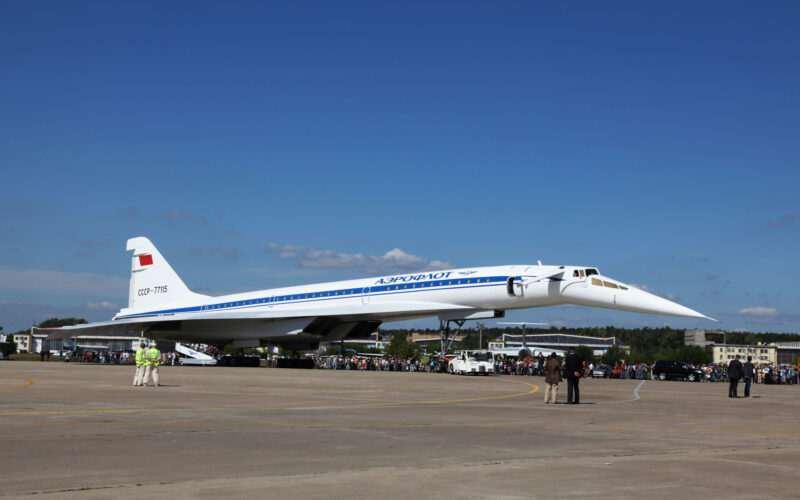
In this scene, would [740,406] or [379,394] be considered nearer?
[740,406]

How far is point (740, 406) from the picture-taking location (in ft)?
49.3

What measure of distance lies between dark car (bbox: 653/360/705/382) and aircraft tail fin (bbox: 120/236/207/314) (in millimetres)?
22631

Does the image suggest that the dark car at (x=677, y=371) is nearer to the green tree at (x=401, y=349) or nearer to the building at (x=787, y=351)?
the green tree at (x=401, y=349)

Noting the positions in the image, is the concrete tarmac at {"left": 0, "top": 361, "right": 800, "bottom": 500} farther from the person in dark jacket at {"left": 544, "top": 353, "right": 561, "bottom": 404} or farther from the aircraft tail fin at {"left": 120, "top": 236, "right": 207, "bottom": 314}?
the aircraft tail fin at {"left": 120, "top": 236, "right": 207, "bottom": 314}

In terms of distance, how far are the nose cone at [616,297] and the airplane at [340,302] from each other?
1.3 inches

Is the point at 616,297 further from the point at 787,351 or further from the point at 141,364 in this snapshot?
the point at 787,351

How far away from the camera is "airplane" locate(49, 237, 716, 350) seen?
87.2 feet

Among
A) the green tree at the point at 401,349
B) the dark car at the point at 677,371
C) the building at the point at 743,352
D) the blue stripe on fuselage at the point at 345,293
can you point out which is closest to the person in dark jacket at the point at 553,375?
the blue stripe on fuselage at the point at 345,293

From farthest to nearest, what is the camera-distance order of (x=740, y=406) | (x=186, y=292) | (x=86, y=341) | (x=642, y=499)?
(x=86, y=341) → (x=186, y=292) → (x=740, y=406) → (x=642, y=499)

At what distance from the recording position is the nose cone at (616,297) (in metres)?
26.1

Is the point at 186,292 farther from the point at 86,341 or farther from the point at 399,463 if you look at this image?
the point at 86,341

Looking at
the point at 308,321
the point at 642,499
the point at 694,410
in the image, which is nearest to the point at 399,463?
the point at 642,499

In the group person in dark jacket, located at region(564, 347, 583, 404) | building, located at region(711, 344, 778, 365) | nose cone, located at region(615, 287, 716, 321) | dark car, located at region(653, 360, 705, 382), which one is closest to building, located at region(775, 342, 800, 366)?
building, located at region(711, 344, 778, 365)

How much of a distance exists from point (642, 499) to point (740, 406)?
11362mm
